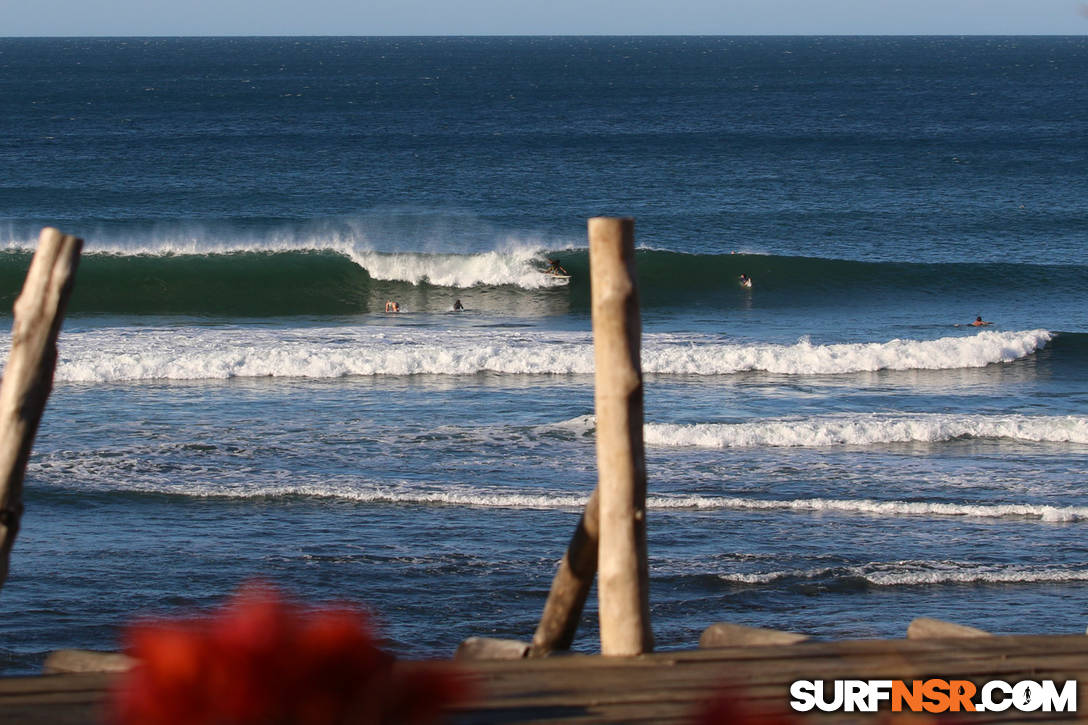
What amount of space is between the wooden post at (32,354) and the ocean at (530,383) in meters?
2.02

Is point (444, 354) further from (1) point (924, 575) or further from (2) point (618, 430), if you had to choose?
(2) point (618, 430)

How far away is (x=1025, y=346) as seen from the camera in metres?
22.7

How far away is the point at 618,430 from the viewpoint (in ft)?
15.8

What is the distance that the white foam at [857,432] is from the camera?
613 inches

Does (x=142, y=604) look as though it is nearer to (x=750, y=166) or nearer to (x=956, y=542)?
(x=956, y=542)

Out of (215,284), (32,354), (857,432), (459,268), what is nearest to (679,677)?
(32,354)

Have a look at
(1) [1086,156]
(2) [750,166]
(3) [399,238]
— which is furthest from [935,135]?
(3) [399,238]

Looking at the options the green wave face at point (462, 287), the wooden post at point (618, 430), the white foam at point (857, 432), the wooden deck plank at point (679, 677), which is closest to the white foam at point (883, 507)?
the white foam at point (857, 432)

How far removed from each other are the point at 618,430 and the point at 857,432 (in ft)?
38.5

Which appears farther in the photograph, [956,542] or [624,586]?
[956,542]

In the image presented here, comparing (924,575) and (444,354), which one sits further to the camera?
(444,354)

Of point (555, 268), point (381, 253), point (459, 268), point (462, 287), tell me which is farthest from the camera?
point (381, 253)

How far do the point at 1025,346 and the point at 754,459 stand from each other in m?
10.3

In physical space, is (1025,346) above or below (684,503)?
above
